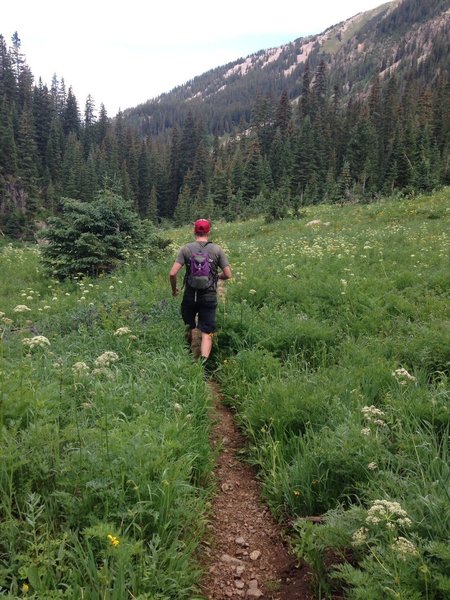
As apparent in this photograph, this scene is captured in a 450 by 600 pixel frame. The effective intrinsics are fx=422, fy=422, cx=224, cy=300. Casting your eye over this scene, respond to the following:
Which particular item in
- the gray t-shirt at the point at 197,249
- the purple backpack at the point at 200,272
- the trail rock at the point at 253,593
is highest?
the gray t-shirt at the point at 197,249

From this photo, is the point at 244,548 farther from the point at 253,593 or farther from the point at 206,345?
the point at 206,345

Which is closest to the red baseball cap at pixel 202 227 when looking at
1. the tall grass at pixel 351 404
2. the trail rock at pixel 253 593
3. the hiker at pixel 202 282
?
the hiker at pixel 202 282

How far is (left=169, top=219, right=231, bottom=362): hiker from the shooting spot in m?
6.97

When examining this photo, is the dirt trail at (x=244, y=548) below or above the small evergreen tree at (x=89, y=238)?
below

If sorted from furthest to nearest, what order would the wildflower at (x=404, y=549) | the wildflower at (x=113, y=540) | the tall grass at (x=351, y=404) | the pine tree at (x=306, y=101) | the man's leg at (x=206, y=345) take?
the pine tree at (x=306, y=101) < the man's leg at (x=206, y=345) < the tall grass at (x=351, y=404) < the wildflower at (x=113, y=540) < the wildflower at (x=404, y=549)

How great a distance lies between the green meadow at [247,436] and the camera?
2.70 metres

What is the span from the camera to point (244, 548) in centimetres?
368

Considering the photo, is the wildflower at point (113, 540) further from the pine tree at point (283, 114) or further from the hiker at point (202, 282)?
the pine tree at point (283, 114)

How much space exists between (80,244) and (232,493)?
1009 cm

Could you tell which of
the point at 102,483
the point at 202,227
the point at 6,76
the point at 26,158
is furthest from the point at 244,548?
the point at 6,76

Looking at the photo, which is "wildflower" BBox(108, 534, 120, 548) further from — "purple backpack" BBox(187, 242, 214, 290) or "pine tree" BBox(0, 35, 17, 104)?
"pine tree" BBox(0, 35, 17, 104)

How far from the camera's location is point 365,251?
12.9 meters

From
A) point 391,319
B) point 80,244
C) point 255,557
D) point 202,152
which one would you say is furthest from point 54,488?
point 202,152

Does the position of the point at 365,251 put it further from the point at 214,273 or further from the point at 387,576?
the point at 387,576
